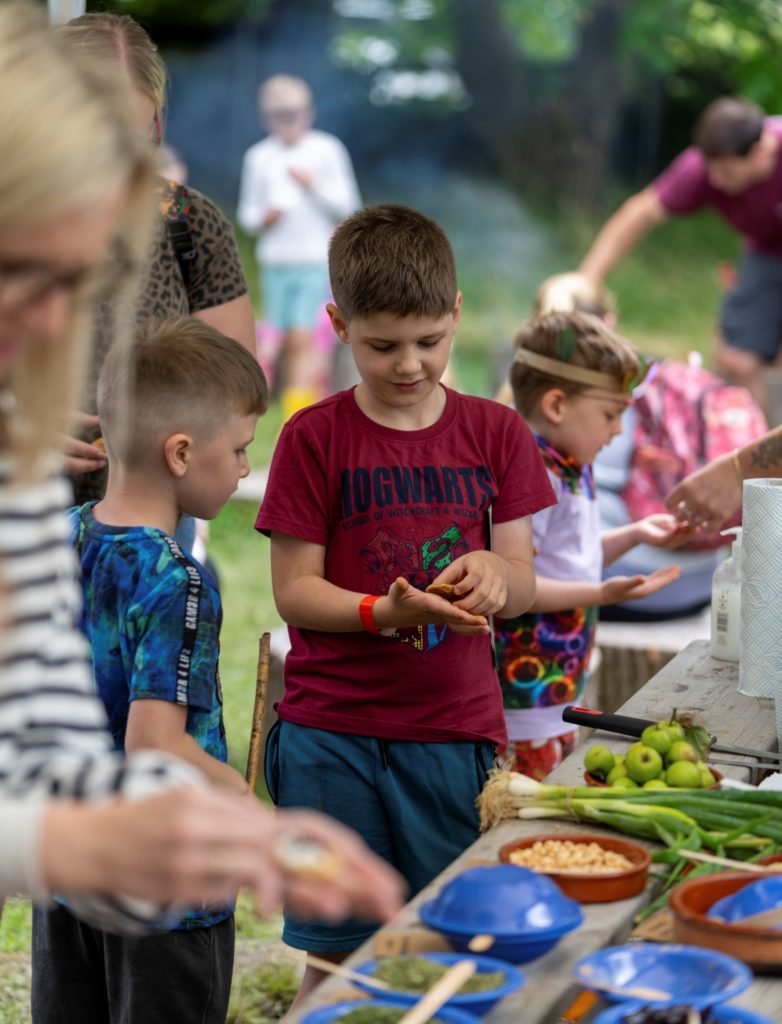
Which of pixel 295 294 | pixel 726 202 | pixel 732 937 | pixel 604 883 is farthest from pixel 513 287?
pixel 732 937

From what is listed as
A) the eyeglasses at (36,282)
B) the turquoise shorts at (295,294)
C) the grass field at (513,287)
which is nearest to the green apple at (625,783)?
the eyeglasses at (36,282)

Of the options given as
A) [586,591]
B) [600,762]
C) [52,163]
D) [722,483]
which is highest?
[52,163]

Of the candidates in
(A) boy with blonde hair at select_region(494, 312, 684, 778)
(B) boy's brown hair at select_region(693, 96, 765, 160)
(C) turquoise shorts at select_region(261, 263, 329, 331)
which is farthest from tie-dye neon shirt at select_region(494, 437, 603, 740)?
(C) turquoise shorts at select_region(261, 263, 329, 331)

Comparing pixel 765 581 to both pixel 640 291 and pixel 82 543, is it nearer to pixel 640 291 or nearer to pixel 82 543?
pixel 82 543

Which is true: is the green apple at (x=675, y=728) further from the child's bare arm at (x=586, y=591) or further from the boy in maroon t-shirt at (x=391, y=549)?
the child's bare arm at (x=586, y=591)

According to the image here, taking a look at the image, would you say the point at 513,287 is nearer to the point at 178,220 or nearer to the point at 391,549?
the point at 178,220

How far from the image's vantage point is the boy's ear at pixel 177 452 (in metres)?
2.53

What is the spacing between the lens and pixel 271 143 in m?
10.8

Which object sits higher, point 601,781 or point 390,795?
point 601,781

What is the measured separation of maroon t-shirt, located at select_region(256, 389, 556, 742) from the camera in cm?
275

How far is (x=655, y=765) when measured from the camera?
7.50 feet

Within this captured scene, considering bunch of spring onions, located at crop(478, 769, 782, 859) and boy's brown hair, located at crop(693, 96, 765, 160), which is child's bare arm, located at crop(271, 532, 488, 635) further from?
boy's brown hair, located at crop(693, 96, 765, 160)

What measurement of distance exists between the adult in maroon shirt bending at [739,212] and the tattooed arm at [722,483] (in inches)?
144

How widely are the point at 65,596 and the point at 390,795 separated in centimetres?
136
